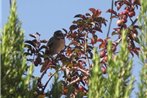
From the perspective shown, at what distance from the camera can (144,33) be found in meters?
6.03

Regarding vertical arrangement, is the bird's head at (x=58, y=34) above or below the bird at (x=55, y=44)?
above

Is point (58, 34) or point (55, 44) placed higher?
point (58, 34)

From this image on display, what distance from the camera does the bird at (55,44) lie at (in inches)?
347

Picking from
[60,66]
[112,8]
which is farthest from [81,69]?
[112,8]

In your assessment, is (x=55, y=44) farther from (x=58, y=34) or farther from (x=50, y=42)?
(x=58, y=34)

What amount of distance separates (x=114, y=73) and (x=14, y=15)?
1642mm

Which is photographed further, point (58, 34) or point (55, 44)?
point (58, 34)

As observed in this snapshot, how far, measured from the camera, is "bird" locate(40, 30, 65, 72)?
882cm

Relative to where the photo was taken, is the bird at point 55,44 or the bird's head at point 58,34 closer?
the bird at point 55,44

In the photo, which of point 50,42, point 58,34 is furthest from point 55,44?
point 58,34

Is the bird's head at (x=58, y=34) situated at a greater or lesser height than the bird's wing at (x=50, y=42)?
greater

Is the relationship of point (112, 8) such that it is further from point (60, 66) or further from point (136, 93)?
point (136, 93)

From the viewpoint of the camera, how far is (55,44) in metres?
8.87

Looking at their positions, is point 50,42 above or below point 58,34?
below
